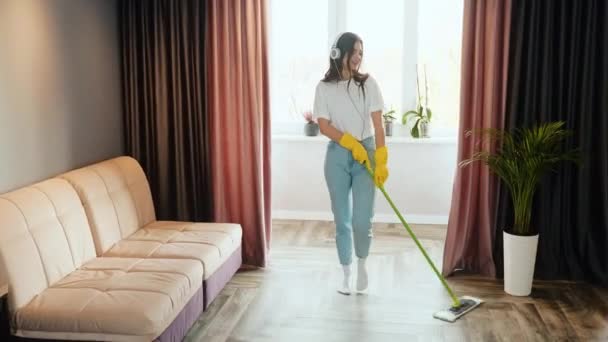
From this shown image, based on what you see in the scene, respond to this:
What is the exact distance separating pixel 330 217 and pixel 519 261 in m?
2.01

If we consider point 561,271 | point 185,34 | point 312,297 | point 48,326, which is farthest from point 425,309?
point 185,34

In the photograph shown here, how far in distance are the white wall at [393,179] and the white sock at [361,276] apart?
1.61 metres

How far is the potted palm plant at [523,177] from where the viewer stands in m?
3.53

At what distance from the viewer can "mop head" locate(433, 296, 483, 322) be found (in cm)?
332

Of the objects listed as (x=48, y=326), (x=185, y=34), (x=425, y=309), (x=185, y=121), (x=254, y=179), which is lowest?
(x=425, y=309)

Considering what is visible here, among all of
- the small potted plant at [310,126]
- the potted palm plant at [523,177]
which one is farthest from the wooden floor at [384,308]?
the small potted plant at [310,126]

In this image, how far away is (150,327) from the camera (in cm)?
254

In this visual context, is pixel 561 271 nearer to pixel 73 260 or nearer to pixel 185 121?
pixel 185 121

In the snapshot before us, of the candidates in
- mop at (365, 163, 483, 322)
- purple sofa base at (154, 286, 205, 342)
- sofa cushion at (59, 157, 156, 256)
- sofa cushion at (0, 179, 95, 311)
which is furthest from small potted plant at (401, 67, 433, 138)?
sofa cushion at (0, 179, 95, 311)

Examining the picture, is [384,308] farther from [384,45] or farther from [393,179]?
[384,45]

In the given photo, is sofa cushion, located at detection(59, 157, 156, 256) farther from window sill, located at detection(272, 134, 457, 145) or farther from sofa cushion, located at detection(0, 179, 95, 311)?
window sill, located at detection(272, 134, 457, 145)

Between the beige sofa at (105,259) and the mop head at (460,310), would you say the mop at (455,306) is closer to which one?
the mop head at (460,310)

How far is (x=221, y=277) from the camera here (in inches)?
138

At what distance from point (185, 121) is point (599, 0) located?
8.42ft
